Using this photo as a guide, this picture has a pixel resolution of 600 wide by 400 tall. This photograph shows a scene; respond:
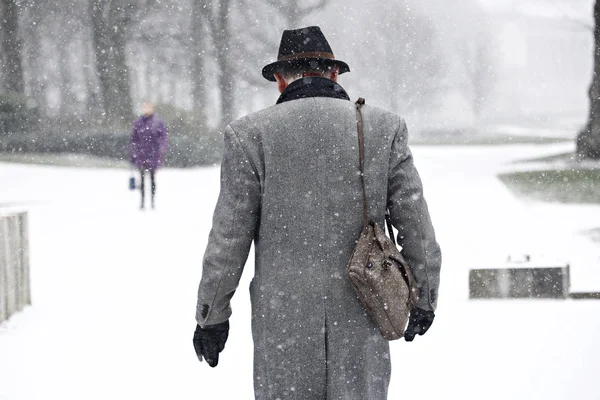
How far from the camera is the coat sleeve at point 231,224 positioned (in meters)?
2.46

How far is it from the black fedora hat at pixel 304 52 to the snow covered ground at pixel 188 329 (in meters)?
2.43

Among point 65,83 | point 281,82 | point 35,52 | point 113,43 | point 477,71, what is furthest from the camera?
point 477,71

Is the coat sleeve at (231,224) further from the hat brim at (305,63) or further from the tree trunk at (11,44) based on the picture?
the tree trunk at (11,44)

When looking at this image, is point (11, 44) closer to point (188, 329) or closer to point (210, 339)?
point (188, 329)

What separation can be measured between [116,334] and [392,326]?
357 centimetres

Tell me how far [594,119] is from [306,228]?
20.7 meters

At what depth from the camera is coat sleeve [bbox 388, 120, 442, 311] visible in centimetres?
257

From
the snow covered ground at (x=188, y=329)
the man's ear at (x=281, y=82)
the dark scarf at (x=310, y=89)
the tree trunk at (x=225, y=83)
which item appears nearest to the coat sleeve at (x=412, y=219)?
the dark scarf at (x=310, y=89)

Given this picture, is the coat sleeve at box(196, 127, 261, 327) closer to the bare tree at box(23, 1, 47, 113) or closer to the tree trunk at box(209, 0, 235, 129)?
the tree trunk at box(209, 0, 235, 129)

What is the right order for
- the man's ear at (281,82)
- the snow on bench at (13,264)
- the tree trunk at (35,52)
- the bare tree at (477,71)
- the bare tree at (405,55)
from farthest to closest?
the bare tree at (477,71), the bare tree at (405,55), the tree trunk at (35,52), the snow on bench at (13,264), the man's ear at (281,82)

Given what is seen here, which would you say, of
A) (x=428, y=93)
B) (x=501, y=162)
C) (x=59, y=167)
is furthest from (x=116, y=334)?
(x=428, y=93)

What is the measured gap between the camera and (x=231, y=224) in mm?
2465

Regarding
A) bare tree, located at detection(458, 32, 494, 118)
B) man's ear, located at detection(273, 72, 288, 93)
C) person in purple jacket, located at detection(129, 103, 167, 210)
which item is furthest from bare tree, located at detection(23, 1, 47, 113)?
bare tree, located at detection(458, 32, 494, 118)

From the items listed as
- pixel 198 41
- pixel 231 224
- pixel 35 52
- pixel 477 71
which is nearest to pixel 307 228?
pixel 231 224
